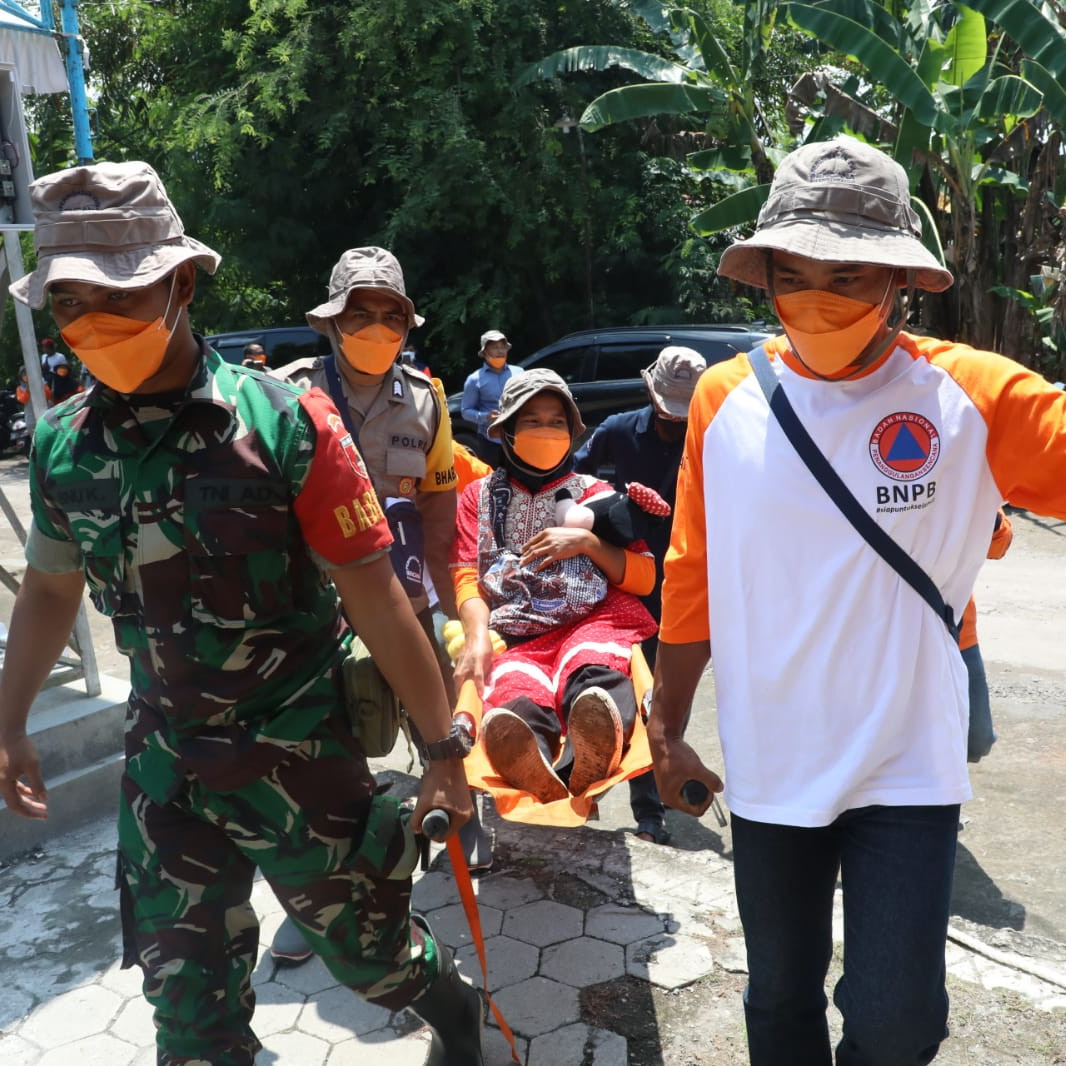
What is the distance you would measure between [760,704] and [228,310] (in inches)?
648

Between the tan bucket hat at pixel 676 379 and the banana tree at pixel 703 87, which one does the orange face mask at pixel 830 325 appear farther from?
the banana tree at pixel 703 87

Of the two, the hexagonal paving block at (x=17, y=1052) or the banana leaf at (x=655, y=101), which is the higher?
the banana leaf at (x=655, y=101)

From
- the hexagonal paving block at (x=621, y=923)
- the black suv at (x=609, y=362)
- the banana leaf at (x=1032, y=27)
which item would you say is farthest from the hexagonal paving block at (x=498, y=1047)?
the banana leaf at (x=1032, y=27)

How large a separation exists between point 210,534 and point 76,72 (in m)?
6.15

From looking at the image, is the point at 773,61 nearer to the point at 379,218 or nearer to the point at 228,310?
the point at 379,218

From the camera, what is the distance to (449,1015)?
2.58m

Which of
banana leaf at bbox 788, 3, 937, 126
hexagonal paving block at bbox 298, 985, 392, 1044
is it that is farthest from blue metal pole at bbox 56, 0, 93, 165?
banana leaf at bbox 788, 3, 937, 126

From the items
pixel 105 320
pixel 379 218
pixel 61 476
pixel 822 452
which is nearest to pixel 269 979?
pixel 61 476

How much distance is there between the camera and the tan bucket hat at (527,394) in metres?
3.86

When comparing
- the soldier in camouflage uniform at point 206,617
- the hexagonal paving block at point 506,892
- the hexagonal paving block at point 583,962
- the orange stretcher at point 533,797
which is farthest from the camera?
the hexagonal paving block at point 506,892

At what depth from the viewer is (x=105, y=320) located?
2.04 meters

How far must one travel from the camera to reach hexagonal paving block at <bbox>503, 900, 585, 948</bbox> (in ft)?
11.4

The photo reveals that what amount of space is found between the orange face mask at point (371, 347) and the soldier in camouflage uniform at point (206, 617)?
1.40 metres

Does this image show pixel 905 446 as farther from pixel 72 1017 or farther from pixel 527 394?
pixel 72 1017
